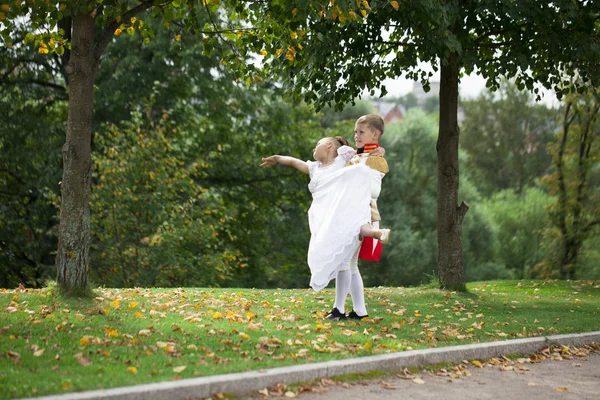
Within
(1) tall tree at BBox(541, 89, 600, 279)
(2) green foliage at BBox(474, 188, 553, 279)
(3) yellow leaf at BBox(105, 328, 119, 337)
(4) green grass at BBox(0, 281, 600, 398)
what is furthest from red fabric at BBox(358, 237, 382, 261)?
(2) green foliage at BBox(474, 188, 553, 279)

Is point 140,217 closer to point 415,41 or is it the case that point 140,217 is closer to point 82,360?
point 415,41

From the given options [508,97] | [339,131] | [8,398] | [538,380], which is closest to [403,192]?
[339,131]

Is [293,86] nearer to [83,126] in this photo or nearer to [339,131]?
[83,126]

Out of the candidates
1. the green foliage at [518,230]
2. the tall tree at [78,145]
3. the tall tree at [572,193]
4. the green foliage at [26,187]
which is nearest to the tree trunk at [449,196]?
the tall tree at [78,145]

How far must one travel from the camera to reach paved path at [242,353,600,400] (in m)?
5.89

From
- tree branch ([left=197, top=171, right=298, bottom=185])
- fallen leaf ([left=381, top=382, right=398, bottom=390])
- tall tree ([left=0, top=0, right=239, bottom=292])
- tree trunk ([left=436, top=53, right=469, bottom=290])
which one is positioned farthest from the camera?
tree branch ([left=197, top=171, right=298, bottom=185])

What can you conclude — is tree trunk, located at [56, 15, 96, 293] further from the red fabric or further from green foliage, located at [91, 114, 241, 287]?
green foliage, located at [91, 114, 241, 287]

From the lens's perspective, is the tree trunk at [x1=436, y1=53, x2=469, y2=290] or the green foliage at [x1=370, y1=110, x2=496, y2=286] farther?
the green foliage at [x1=370, y1=110, x2=496, y2=286]

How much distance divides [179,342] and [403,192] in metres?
33.5

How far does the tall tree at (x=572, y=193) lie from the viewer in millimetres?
26422

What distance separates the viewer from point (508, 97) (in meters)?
51.3

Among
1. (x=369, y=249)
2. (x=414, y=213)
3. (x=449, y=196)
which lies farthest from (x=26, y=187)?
(x=414, y=213)

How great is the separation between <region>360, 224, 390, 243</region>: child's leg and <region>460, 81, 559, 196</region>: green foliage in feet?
141

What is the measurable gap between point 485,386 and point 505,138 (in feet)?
156
